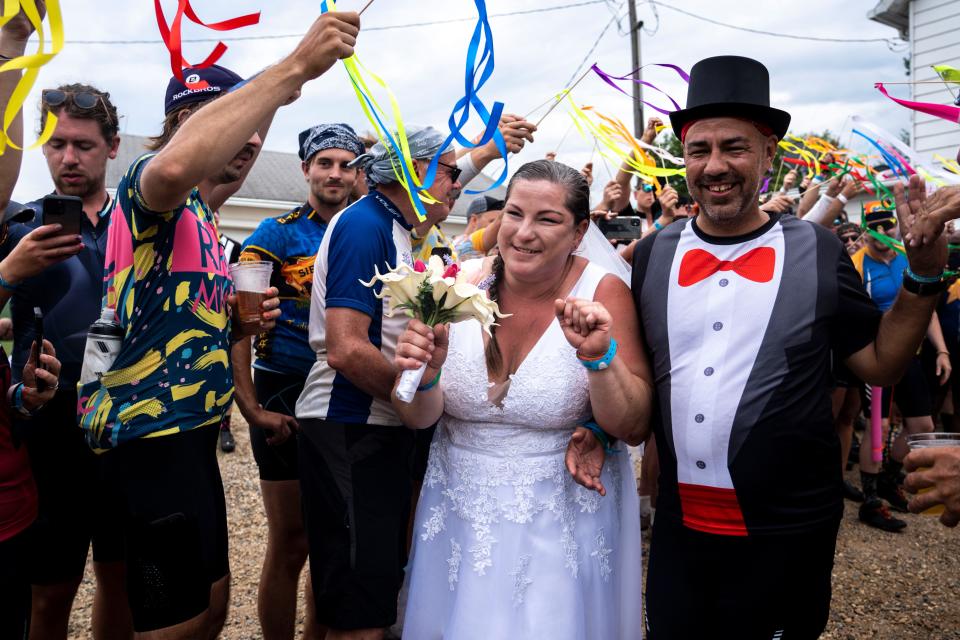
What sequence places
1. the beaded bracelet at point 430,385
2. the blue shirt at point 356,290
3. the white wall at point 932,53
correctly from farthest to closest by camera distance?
the white wall at point 932,53 → the blue shirt at point 356,290 → the beaded bracelet at point 430,385

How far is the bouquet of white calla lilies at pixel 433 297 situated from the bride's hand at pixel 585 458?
58 centimetres

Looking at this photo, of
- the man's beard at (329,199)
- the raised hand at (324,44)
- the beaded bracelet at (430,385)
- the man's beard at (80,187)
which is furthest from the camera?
the man's beard at (329,199)

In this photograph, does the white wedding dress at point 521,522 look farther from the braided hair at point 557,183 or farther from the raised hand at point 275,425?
the raised hand at point 275,425

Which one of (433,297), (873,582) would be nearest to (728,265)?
(433,297)

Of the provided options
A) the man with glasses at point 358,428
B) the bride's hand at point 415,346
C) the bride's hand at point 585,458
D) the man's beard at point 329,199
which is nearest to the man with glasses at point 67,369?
the man with glasses at point 358,428

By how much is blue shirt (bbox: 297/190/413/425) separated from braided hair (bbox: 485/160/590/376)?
0.42m

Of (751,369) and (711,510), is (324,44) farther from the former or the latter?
(711,510)

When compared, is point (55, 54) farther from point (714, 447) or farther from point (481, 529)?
point (714, 447)

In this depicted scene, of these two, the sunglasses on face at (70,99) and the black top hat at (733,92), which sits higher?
the sunglasses on face at (70,99)

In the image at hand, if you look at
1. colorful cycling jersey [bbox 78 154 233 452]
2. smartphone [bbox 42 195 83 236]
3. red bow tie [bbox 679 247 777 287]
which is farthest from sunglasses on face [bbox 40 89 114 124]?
red bow tie [bbox 679 247 777 287]

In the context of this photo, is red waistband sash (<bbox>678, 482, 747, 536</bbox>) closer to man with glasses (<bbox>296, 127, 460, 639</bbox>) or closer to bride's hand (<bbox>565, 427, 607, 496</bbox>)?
bride's hand (<bbox>565, 427, 607, 496</bbox>)

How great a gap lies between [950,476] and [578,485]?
1.12 meters

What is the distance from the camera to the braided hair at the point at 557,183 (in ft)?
8.07

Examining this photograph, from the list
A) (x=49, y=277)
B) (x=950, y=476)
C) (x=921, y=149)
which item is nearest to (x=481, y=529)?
(x=950, y=476)
